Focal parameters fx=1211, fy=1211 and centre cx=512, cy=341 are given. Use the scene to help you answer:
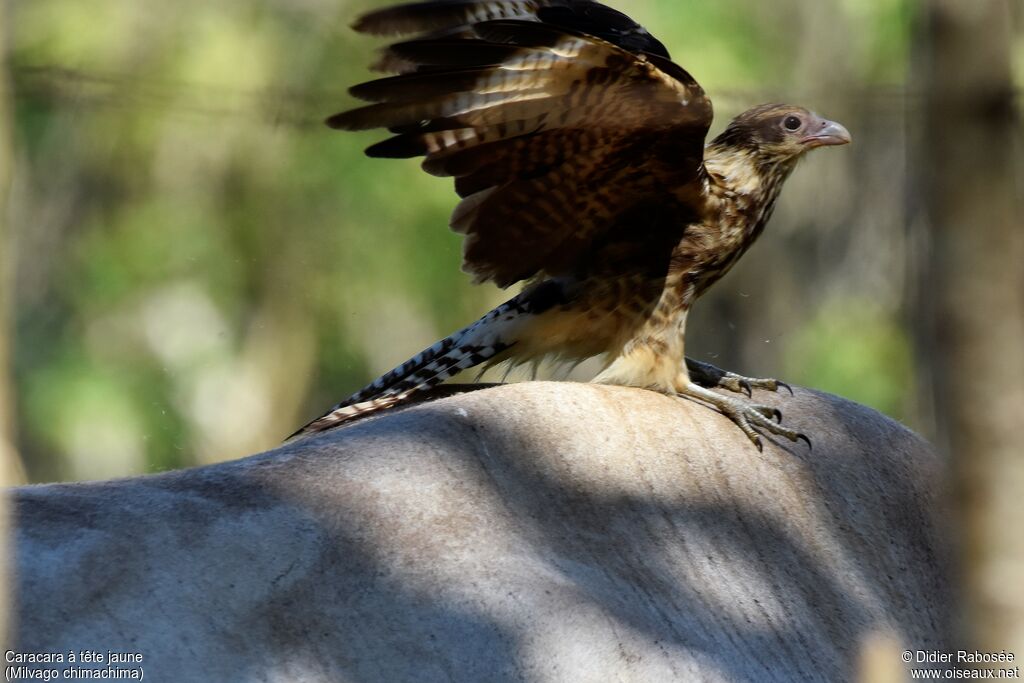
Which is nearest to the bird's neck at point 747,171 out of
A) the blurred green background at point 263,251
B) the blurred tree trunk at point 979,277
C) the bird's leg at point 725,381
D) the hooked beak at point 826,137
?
the hooked beak at point 826,137

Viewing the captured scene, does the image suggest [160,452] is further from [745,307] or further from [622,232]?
[622,232]

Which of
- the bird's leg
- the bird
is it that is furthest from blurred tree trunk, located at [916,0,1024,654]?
the bird's leg

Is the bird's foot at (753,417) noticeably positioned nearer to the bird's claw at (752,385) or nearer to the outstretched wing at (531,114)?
the bird's claw at (752,385)

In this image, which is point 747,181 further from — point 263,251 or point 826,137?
point 263,251

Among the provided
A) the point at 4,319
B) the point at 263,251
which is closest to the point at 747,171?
the point at 4,319

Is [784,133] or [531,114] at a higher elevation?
[531,114]

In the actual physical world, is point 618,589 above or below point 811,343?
above

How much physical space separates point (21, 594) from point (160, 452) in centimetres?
1195

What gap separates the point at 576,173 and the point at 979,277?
315cm

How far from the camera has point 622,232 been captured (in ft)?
16.2

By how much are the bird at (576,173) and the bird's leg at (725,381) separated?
0.01 meters

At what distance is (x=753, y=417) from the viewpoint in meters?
4.40

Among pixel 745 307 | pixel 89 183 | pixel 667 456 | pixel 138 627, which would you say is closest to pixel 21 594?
pixel 138 627

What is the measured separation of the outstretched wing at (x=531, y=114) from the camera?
3.85 meters
